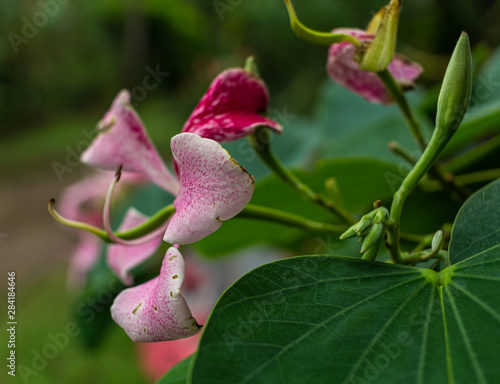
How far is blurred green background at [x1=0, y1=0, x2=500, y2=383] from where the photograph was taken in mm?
2172

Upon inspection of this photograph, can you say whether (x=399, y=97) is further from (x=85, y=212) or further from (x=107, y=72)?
(x=107, y=72)

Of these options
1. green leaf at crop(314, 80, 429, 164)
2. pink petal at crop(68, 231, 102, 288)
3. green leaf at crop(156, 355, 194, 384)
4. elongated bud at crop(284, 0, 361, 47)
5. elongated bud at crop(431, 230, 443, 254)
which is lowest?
pink petal at crop(68, 231, 102, 288)

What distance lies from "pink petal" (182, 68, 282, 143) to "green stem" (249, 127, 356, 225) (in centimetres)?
2

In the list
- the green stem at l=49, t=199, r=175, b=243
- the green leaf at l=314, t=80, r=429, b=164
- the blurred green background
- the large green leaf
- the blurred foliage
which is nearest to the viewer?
the large green leaf

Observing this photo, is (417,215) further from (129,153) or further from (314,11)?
(314,11)

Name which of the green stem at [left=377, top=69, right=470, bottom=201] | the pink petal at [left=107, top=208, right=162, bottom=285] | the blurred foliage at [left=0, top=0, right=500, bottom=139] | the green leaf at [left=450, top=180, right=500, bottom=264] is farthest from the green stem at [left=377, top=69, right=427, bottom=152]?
the blurred foliage at [left=0, top=0, right=500, bottom=139]

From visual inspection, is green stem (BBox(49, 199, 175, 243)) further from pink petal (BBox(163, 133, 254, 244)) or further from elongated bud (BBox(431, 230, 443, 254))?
elongated bud (BBox(431, 230, 443, 254))

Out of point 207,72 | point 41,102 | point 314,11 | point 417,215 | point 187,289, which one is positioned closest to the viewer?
point 417,215

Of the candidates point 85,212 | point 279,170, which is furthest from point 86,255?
point 279,170

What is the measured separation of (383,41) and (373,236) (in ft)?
0.47

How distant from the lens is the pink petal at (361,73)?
0.38 meters

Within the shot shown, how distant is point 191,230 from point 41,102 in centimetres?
942

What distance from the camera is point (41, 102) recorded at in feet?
29.1

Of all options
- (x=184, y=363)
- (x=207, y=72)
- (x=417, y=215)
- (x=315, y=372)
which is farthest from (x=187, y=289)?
(x=207, y=72)
